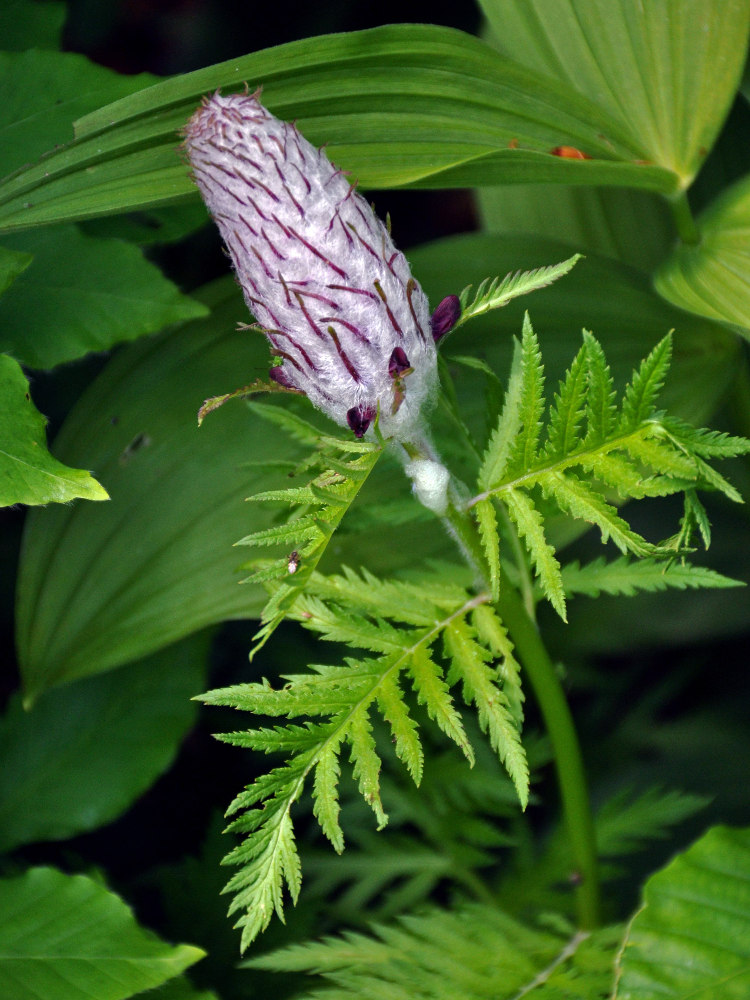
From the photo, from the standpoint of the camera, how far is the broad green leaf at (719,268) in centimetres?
77

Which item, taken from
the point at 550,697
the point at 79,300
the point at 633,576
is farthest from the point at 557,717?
the point at 79,300

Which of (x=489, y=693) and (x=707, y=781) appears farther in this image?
(x=707, y=781)

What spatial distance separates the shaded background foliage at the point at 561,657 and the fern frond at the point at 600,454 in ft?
1.40

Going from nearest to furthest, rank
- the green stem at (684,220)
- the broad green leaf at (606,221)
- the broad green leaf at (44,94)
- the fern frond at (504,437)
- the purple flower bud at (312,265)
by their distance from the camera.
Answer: the purple flower bud at (312,265)
the fern frond at (504,437)
the broad green leaf at (44,94)
the green stem at (684,220)
the broad green leaf at (606,221)

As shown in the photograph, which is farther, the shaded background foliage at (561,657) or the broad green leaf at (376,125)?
the shaded background foliage at (561,657)

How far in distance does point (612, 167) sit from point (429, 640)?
1.56 ft

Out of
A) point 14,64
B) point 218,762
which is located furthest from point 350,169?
point 218,762

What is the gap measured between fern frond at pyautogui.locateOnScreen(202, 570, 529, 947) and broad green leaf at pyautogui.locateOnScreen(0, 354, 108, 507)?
0.61 ft

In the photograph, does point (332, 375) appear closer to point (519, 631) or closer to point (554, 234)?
point (519, 631)

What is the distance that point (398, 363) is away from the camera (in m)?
0.55

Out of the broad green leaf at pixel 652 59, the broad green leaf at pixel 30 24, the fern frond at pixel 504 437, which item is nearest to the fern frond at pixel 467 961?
the fern frond at pixel 504 437

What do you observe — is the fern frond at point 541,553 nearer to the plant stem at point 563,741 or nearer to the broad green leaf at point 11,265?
the plant stem at point 563,741

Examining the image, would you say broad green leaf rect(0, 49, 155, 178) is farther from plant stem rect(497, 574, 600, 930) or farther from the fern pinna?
plant stem rect(497, 574, 600, 930)

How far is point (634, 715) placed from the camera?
4.16ft
